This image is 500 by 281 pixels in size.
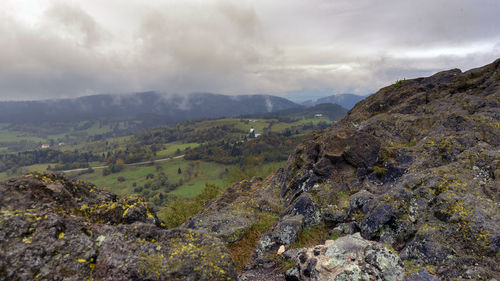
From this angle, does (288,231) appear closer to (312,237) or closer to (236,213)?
(312,237)

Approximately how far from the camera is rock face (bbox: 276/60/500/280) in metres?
11.4

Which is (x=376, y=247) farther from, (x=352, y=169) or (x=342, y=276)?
(x=352, y=169)

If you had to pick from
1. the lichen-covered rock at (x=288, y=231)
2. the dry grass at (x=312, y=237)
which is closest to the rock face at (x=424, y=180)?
the dry grass at (x=312, y=237)

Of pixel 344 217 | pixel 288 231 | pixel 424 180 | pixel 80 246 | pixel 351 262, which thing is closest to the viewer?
pixel 80 246

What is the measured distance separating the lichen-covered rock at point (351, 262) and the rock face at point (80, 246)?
3.55 metres

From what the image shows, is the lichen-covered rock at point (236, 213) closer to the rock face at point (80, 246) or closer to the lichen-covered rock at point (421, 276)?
the rock face at point (80, 246)

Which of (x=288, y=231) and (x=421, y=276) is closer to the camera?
(x=421, y=276)

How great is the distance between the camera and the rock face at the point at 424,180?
11.4 metres

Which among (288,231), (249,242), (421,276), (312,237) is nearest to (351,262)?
(421,276)

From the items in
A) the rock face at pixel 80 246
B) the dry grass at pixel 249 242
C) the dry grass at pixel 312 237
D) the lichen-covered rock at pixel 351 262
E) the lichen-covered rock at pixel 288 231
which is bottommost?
the dry grass at pixel 249 242

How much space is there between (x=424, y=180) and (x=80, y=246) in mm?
19588

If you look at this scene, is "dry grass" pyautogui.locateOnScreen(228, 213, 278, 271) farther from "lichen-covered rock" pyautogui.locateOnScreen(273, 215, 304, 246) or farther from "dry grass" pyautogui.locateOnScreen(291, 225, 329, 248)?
"dry grass" pyautogui.locateOnScreen(291, 225, 329, 248)

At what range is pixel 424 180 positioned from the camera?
15.9 m

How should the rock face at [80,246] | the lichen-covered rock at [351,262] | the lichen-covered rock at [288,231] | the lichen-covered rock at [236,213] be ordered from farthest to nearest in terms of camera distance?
1. the lichen-covered rock at [236,213]
2. the lichen-covered rock at [288,231]
3. the lichen-covered rock at [351,262]
4. the rock face at [80,246]
